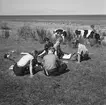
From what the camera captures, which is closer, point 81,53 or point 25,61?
point 25,61

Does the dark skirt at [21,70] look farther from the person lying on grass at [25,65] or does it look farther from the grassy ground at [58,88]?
the grassy ground at [58,88]

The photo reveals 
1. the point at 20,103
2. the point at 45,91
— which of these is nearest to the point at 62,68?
the point at 45,91

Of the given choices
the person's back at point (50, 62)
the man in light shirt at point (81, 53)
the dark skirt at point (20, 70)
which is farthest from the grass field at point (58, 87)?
the man in light shirt at point (81, 53)

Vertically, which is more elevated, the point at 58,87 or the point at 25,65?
the point at 25,65

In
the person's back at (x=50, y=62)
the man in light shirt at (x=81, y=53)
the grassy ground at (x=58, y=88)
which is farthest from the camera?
the man in light shirt at (x=81, y=53)

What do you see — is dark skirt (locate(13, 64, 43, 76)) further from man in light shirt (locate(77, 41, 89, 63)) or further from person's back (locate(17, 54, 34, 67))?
man in light shirt (locate(77, 41, 89, 63))

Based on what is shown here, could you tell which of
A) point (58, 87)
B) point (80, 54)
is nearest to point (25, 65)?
point (58, 87)

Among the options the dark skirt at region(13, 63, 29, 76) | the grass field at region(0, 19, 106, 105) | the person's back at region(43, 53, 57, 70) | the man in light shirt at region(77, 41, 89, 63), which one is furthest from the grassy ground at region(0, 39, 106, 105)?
the man in light shirt at region(77, 41, 89, 63)

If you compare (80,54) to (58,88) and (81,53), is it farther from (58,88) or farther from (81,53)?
(58,88)

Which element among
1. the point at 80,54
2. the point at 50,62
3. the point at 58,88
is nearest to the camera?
the point at 58,88

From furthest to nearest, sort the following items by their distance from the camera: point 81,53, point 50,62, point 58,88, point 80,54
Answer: point 81,53 < point 80,54 < point 50,62 < point 58,88

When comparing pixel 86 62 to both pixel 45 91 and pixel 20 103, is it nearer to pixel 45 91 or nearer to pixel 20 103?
pixel 45 91

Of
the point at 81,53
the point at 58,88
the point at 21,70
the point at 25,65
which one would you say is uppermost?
the point at 81,53

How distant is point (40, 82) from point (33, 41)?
27.0ft
